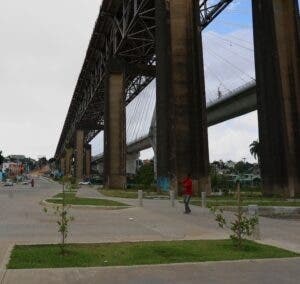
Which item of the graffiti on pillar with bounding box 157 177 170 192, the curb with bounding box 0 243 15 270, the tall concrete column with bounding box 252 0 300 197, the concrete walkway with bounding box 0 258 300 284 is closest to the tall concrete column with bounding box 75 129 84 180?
the graffiti on pillar with bounding box 157 177 170 192

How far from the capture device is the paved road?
850 centimetres

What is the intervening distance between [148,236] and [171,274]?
5494mm

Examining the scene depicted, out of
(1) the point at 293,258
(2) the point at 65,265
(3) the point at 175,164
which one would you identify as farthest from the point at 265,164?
(2) the point at 65,265

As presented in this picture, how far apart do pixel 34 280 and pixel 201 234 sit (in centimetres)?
742

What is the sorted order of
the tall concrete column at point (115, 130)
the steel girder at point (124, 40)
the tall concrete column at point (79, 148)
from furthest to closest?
the tall concrete column at point (79, 148) < the tall concrete column at point (115, 130) < the steel girder at point (124, 40)

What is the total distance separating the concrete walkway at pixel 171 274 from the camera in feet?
27.0

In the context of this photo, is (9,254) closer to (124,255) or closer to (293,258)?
(124,255)

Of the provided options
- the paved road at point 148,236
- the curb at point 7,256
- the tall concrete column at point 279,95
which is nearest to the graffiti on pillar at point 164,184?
the tall concrete column at point 279,95

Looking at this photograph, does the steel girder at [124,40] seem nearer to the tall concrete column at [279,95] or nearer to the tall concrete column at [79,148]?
the tall concrete column at [279,95]

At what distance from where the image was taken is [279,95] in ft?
113

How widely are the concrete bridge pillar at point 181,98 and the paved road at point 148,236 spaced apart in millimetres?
12788

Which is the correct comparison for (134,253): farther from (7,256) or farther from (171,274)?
(7,256)

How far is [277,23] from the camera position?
118 feet

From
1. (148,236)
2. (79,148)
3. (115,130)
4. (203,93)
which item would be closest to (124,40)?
(115,130)
